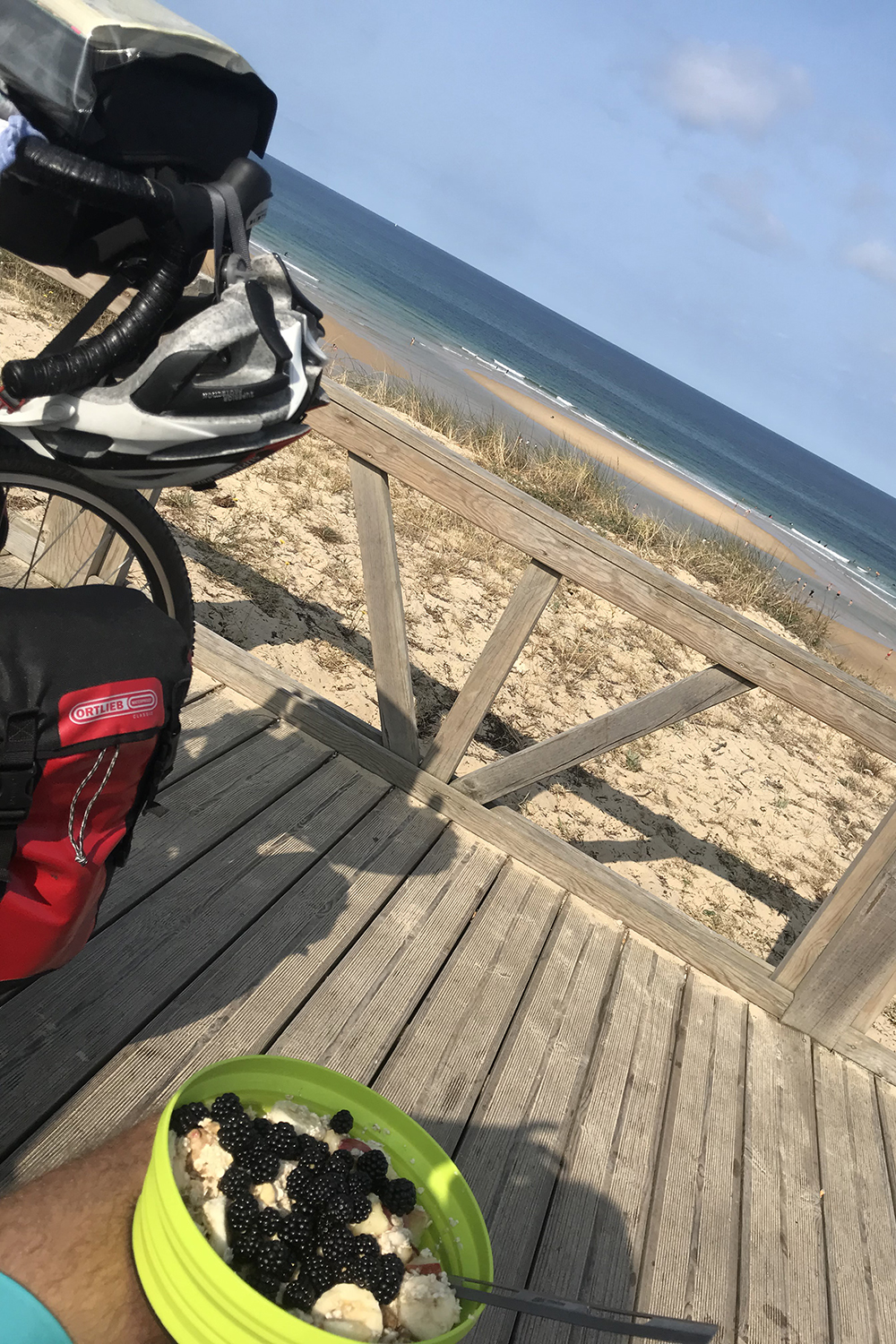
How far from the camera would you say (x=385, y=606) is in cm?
342

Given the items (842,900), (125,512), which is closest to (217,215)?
(125,512)

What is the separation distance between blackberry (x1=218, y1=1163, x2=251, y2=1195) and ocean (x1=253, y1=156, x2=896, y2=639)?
23.2 m

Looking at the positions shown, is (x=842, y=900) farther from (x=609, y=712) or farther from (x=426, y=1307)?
(x=426, y=1307)

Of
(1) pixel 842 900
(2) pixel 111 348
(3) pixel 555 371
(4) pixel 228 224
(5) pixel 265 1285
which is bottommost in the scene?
(5) pixel 265 1285

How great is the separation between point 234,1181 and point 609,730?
2156 mm

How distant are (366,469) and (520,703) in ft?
8.78

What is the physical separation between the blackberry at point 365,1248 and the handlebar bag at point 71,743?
67 cm

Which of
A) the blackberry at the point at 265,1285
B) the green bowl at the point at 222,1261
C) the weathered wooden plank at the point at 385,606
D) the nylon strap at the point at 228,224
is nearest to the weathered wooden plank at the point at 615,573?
the weathered wooden plank at the point at 385,606

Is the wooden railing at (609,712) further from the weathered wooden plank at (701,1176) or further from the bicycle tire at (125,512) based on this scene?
the bicycle tire at (125,512)

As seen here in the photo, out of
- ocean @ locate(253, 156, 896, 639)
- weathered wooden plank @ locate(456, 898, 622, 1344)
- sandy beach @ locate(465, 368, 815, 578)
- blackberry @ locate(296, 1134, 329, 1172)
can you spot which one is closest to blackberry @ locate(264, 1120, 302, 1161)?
blackberry @ locate(296, 1134, 329, 1172)

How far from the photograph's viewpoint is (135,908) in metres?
2.51

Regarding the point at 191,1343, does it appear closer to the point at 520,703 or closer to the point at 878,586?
the point at 520,703

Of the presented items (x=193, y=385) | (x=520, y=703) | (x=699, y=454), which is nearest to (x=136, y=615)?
(x=193, y=385)

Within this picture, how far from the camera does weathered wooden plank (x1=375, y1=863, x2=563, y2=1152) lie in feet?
7.69
